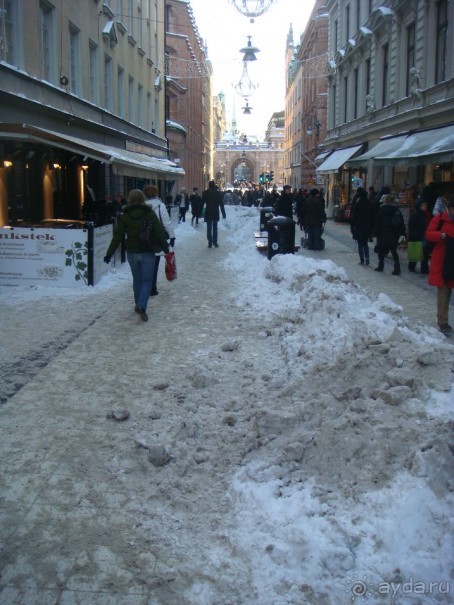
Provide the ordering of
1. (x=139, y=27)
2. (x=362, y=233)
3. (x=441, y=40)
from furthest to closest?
(x=139, y=27) < (x=441, y=40) < (x=362, y=233)

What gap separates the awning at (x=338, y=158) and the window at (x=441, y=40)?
898 centimetres

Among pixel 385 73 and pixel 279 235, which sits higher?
pixel 385 73

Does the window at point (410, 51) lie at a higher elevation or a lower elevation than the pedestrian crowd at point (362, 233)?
higher

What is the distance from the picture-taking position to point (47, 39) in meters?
17.0

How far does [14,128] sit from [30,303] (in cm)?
365

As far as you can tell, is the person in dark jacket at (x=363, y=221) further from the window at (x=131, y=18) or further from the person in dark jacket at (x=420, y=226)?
the window at (x=131, y=18)

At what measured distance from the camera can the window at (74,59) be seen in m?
19.1

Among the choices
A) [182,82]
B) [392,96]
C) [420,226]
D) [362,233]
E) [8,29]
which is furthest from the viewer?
[182,82]

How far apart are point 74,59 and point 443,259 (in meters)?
14.9

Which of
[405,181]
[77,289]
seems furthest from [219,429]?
[405,181]

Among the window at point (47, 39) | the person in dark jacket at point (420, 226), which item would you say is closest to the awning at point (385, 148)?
the person in dark jacket at point (420, 226)

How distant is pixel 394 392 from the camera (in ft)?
15.3

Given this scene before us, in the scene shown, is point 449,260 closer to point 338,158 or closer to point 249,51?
point 249,51

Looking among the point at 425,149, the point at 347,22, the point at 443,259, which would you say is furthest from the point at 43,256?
the point at 347,22
